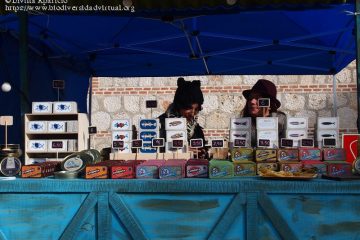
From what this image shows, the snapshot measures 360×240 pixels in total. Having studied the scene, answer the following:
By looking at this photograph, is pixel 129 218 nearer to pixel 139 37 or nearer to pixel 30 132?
pixel 30 132

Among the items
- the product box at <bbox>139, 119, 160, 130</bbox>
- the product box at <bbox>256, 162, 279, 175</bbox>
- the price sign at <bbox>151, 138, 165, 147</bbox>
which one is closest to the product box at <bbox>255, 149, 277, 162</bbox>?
the product box at <bbox>256, 162, 279, 175</bbox>

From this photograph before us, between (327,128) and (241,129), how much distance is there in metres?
0.65

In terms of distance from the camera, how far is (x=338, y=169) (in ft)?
8.75

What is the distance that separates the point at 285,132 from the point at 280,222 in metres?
1.10

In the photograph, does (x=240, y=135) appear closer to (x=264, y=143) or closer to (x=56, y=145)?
(x=264, y=143)

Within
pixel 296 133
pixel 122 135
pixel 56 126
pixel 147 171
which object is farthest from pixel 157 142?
pixel 56 126

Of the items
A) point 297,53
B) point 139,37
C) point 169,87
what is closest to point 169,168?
point 139,37

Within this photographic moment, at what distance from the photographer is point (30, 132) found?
4602 millimetres

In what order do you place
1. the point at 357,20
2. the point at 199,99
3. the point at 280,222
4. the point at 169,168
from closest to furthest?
the point at 280,222 < the point at 169,168 < the point at 357,20 < the point at 199,99

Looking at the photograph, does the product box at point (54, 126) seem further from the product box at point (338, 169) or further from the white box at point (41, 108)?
the product box at point (338, 169)

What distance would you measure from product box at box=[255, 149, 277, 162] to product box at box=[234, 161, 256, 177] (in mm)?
80

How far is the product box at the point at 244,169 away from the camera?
277cm

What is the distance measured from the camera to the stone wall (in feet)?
26.2

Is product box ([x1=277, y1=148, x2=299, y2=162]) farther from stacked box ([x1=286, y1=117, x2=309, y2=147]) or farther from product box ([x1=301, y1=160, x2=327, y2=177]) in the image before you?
stacked box ([x1=286, y1=117, x2=309, y2=147])
